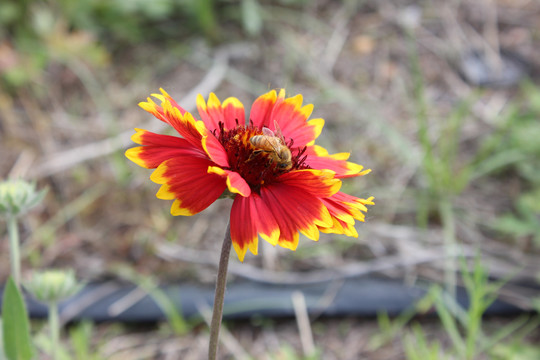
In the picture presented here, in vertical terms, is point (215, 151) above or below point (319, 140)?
above

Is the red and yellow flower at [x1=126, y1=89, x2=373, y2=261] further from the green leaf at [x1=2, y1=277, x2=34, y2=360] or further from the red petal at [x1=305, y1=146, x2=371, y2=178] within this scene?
the green leaf at [x1=2, y1=277, x2=34, y2=360]

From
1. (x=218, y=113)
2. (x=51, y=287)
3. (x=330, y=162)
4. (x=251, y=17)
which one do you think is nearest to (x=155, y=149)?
(x=218, y=113)

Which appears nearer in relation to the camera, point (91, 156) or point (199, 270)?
point (199, 270)

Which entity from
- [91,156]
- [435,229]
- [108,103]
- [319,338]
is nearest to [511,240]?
[435,229]

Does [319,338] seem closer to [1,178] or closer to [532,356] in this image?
[532,356]

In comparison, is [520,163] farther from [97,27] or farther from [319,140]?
[97,27]

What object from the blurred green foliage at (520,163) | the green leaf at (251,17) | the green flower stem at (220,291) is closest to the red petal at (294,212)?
the green flower stem at (220,291)

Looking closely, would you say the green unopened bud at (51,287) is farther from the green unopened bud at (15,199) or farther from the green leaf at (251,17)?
the green leaf at (251,17)
